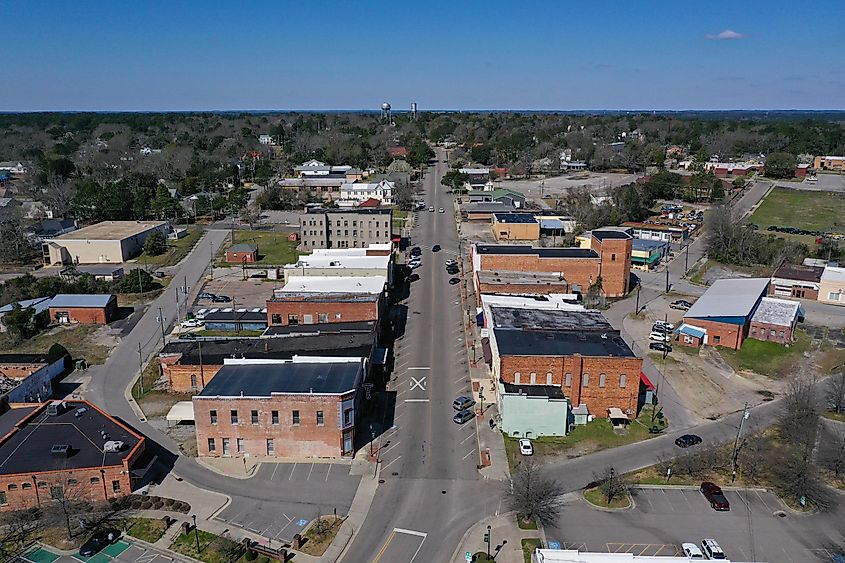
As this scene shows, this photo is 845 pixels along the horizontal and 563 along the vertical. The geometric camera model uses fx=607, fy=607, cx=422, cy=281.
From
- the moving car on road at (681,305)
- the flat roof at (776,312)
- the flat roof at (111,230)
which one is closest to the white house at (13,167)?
the flat roof at (111,230)

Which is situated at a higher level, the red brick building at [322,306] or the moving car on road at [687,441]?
the red brick building at [322,306]

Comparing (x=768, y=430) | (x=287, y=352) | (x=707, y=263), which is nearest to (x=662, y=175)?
(x=707, y=263)

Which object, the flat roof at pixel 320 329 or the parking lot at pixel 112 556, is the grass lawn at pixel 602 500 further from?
the flat roof at pixel 320 329

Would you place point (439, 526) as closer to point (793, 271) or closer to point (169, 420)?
point (169, 420)

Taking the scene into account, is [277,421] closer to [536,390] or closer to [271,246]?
[536,390]

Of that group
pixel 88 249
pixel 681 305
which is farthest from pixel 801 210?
pixel 88 249

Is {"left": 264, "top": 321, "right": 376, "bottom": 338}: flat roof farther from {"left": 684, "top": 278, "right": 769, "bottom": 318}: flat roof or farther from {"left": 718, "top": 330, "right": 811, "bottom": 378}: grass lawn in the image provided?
{"left": 718, "top": 330, "right": 811, "bottom": 378}: grass lawn
